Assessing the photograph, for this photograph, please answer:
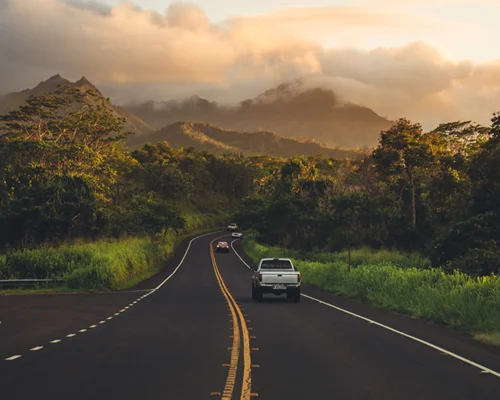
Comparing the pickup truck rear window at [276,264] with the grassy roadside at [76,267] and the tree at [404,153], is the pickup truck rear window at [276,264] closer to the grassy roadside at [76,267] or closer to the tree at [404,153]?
the grassy roadside at [76,267]

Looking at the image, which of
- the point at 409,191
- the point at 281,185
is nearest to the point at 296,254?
the point at 409,191

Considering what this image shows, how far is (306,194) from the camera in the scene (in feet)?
260

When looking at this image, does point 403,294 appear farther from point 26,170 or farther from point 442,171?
point 26,170

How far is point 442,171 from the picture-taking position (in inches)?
2418

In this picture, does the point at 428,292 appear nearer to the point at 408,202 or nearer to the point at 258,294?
the point at 258,294

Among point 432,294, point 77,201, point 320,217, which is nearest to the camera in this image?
Answer: point 432,294

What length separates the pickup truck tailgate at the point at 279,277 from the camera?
2858 cm

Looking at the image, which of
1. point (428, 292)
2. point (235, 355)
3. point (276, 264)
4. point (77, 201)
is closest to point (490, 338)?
point (235, 355)

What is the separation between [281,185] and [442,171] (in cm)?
2744

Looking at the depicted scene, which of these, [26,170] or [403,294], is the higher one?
[26,170]

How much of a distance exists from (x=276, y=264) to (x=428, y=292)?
32.6 feet

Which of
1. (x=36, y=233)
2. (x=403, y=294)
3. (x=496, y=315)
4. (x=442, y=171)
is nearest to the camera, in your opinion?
(x=496, y=315)

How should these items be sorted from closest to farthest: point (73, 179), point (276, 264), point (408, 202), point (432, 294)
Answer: point (432, 294), point (276, 264), point (73, 179), point (408, 202)

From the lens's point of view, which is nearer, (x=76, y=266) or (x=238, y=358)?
(x=238, y=358)
